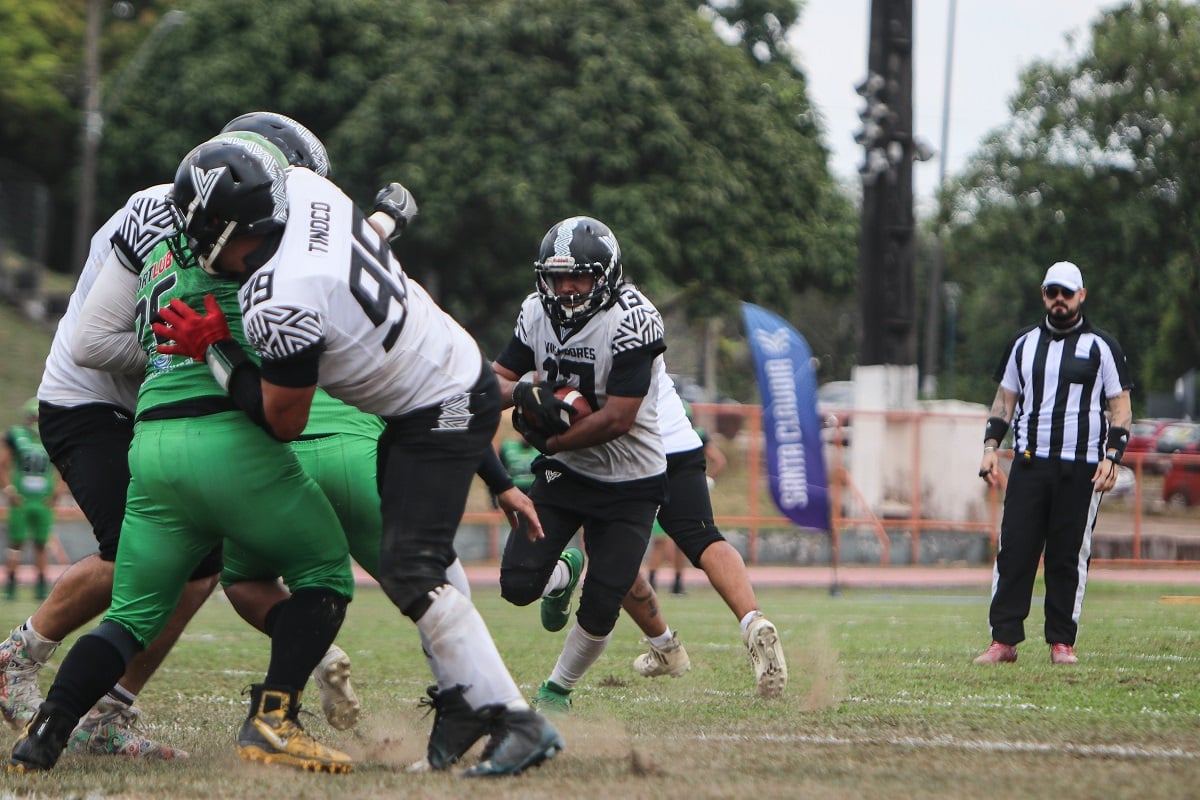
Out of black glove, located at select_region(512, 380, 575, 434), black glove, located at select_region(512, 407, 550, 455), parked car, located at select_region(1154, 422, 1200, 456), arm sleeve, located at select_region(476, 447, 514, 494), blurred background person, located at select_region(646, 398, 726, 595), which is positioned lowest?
blurred background person, located at select_region(646, 398, 726, 595)

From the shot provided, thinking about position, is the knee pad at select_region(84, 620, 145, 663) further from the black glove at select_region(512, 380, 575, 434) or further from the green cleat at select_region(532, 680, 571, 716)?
the green cleat at select_region(532, 680, 571, 716)

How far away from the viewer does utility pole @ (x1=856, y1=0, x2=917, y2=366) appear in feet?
65.7

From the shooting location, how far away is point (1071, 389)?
807 centimetres

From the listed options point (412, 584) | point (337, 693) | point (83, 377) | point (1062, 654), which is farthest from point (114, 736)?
point (1062, 654)

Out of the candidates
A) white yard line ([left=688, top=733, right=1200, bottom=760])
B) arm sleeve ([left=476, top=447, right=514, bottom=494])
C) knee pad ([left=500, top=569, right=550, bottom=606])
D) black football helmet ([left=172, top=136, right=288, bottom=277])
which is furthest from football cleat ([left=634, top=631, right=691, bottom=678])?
black football helmet ([left=172, top=136, right=288, bottom=277])

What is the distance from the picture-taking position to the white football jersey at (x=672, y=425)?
275 inches

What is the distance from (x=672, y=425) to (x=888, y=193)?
1417 centimetres

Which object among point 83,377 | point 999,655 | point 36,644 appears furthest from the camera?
point 999,655

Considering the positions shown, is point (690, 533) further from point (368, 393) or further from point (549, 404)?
point (368, 393)

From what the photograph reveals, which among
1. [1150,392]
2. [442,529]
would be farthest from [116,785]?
[1150,392]

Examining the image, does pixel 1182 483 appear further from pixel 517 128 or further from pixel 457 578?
pixel 457 578

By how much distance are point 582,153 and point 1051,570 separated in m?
21.4

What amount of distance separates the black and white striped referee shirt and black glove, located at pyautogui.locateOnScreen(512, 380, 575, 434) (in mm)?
3294

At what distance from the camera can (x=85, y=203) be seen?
86.1 feet
